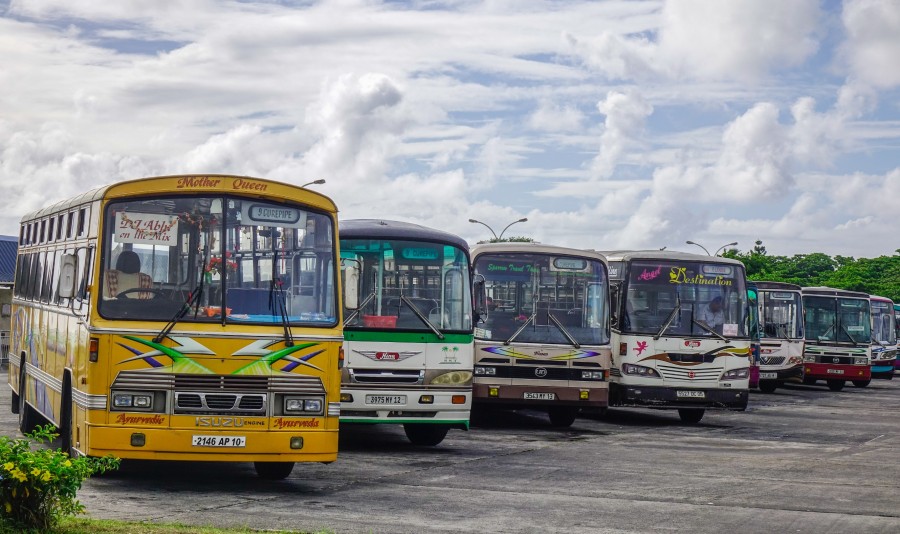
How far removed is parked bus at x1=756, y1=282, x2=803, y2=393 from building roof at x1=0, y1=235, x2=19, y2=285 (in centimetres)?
4170

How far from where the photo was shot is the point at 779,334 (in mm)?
38625

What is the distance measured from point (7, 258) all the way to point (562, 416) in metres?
54.1

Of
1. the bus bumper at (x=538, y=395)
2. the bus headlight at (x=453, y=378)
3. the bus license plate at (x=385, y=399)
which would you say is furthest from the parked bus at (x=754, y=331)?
the bus license plate at (x=385, y=399)

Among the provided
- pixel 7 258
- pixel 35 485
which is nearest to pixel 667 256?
pixel 35 485

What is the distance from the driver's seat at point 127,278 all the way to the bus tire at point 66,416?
4.49ft

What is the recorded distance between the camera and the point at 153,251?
42.9ft

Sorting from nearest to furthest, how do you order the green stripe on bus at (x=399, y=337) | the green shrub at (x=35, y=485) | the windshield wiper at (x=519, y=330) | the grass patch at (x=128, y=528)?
the green shrub at (x=35, y=485) < the grass patch at (x=128, y=528) < the green stripe on bus at (x=399, y=337) < the windshield wiper at (x=519, y=330)

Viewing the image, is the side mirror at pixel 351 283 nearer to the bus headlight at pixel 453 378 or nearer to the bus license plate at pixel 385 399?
the bus license plate at pixel 385 399

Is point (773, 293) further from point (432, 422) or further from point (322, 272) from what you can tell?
point (322, 272)

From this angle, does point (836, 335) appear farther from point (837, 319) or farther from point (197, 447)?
point (197, 447)

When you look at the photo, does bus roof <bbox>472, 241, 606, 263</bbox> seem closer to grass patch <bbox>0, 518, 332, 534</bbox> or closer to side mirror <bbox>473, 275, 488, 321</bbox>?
side mirror <bbox>473, 275, 488, 321</bbox>

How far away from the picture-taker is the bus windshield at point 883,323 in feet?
153

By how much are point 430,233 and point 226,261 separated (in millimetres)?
6065

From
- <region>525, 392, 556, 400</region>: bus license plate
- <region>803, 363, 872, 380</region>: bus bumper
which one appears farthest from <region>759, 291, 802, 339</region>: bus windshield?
<region>525, 392, 556, 400</region>: bus license plate
